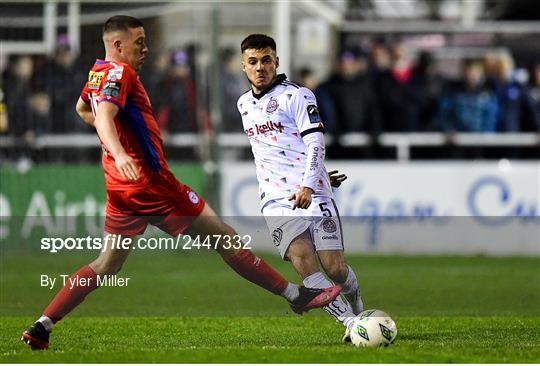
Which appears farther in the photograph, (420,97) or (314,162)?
(420,97)

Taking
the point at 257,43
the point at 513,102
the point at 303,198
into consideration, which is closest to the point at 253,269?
the point at 303,198

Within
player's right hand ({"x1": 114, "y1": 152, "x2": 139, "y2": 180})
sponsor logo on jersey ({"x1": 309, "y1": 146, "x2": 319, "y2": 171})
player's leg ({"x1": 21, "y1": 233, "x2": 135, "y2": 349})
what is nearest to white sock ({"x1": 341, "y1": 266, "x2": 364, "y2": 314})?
sponsor logo on jersey ({"x1": 309, "y1": 146, "x2": 319, "y2": 171})

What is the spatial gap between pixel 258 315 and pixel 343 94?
26.3 feet

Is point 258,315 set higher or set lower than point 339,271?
lower

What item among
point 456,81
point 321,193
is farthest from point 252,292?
point 456,81

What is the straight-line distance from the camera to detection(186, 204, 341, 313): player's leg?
926 cm

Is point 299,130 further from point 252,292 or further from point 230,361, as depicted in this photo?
point 252,292

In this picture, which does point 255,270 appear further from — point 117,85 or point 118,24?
point 118,24

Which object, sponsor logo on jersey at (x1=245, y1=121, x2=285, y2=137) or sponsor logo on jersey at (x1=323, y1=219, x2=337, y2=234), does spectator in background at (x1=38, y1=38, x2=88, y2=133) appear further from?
sponsor logo on jersey at (x1=323, y1=219, x2=337, y2=234)

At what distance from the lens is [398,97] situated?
19641 mm

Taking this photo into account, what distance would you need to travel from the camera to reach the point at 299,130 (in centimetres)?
933

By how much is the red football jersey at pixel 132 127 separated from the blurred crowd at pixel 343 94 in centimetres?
954

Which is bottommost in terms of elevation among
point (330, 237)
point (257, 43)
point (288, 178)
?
point (330, 237)

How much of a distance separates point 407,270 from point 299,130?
7381 mm
